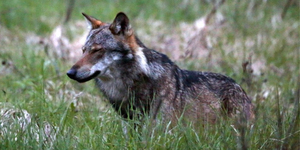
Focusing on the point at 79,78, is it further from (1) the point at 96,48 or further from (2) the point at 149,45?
(2) the point at 149,45

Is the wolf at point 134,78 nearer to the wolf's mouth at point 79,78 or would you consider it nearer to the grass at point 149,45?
the wolf's mouth at point 79,78

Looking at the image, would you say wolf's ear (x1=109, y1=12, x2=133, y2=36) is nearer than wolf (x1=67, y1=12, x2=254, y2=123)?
No

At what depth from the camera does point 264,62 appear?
9.50 metres

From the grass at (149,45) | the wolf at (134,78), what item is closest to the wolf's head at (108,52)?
the wolf at (134,78)

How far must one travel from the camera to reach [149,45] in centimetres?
1019

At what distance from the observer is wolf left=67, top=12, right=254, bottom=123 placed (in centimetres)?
482

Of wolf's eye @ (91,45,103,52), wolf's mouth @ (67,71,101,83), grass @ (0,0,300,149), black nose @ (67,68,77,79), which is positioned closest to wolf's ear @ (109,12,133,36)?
wolf's eye @ (91,45,103,52)

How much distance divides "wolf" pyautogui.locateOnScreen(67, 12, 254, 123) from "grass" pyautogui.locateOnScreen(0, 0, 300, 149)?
0.75 ft

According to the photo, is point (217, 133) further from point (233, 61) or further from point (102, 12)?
point (102, 12)

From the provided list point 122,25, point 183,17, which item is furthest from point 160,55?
point 183,17

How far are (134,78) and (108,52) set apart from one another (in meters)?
0.36

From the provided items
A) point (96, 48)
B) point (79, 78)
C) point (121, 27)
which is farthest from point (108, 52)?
point (79, 78)

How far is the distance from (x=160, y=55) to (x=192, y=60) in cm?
358

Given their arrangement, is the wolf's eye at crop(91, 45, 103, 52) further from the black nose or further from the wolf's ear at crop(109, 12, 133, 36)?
the black nose
